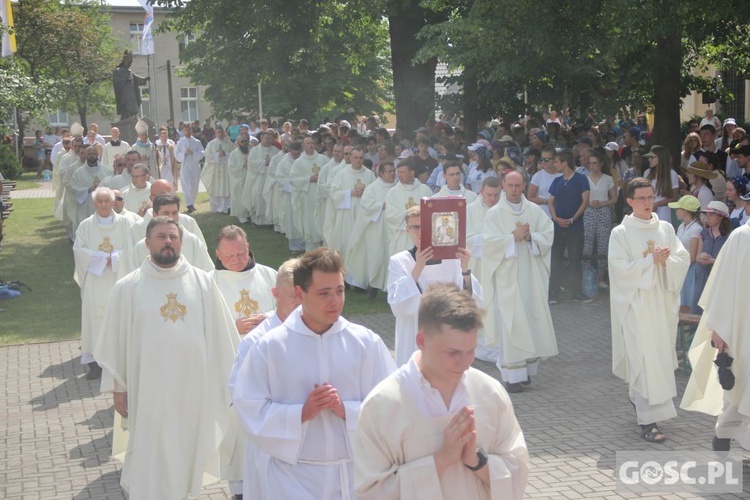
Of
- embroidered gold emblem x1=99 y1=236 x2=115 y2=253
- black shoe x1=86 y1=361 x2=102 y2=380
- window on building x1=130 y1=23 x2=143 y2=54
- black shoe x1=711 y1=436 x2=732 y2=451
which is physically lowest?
black shoe x1=86 y1=361 x2=102 y2=380

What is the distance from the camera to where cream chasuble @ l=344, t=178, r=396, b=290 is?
16031 mm

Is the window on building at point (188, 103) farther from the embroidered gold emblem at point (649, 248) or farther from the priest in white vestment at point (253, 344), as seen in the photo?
the priest in white vestment at point (253, 344)

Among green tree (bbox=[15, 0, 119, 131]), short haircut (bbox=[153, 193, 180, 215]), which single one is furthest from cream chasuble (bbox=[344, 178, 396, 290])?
green tree (bbox=[15, 0, 119, 131])

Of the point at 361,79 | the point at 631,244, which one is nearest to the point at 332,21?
the point at 361,79

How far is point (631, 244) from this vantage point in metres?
9.29

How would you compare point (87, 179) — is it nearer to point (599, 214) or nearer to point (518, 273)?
point (599, 214)

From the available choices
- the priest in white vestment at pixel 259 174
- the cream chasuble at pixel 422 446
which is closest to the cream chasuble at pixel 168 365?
the cream chasuble at pixel 422 446

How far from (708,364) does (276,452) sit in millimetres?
4625

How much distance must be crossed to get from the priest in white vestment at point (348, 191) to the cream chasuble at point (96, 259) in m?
6.01

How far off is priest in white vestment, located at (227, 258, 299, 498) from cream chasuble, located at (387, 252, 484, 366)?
190 centimetres

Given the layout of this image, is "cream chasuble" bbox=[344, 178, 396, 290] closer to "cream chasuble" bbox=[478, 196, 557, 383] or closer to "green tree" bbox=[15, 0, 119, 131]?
"cream chasuble" bbox=[478, 196, 557, 383]

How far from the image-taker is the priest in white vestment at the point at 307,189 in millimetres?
20312

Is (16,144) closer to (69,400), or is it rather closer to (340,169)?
(340,169)

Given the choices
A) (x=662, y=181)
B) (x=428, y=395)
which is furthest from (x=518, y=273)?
(x=428, y=395)
